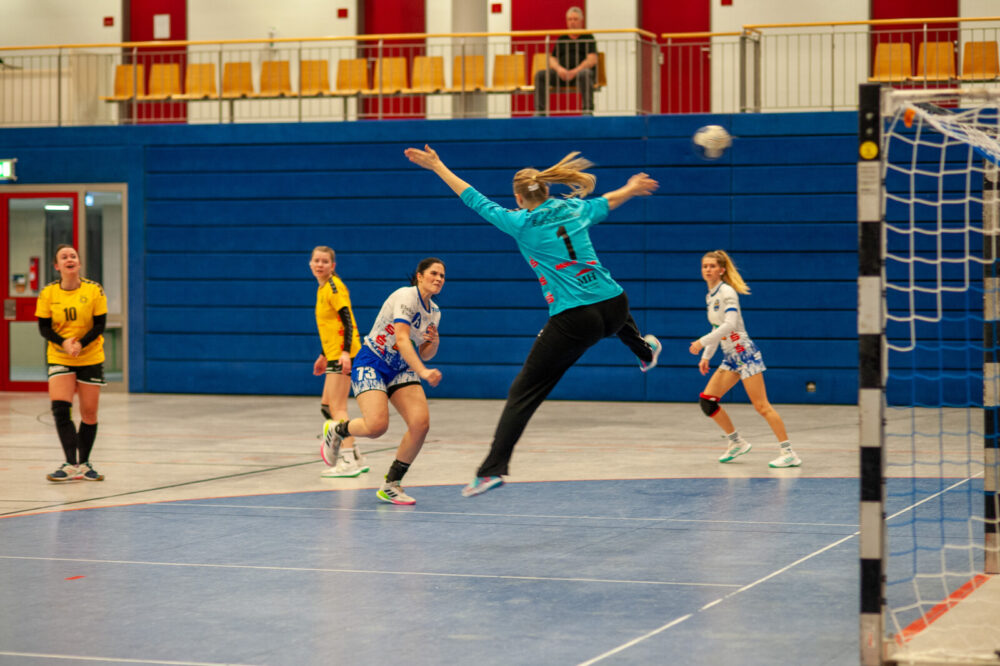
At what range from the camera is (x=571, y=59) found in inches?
740

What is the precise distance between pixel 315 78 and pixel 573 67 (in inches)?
169

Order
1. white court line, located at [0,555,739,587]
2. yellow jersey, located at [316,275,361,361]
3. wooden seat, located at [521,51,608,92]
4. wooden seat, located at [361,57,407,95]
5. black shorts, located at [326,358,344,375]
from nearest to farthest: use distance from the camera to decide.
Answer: white court line, located at [0,555,739,587] < yellow jersey, located at [316,275,361,361] < black shorts, located at [326,358,344,375] < wooden seat, located at [521,51,608,92] < wooden seat, located at [361,57,407,95]

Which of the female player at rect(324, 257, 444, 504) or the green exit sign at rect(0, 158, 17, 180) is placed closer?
the female player at rect(324, 257, 444, 504)

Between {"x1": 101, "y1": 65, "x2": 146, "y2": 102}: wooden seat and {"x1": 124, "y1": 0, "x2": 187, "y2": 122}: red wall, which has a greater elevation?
{"x1": 124, "y1": 0, "x2": 187, "y2": 122}: red wall

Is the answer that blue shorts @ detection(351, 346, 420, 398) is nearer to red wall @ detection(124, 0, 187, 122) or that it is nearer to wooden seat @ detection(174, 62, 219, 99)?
wooden seat @ detection(174, 62, 219, 99)

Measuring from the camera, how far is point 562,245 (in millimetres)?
7312

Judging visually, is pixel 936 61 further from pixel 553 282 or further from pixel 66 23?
pixel 66 23

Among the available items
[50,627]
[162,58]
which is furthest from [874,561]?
[162,58]

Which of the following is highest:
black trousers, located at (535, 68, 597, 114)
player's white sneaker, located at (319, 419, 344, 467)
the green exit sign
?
black trousers, located at (535, 68, 597, 114)

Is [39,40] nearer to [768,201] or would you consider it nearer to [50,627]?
[768,201]

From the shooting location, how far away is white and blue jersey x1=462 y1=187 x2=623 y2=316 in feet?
24.0

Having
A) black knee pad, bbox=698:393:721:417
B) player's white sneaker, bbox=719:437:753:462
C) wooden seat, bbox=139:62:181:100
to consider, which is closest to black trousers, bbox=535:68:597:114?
wooden seat, bbox=139:62:181:100

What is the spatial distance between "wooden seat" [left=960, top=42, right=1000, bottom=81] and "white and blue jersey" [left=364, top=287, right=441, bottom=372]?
11.5 metres

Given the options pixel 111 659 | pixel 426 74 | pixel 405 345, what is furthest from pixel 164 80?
pixel 111 659
